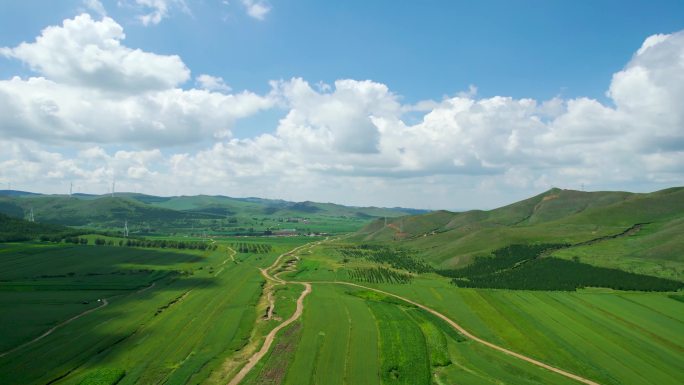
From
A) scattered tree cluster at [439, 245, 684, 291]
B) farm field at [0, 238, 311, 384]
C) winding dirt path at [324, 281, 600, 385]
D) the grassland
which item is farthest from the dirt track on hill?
scattered tree cluster at [439, 245, 684, 291]

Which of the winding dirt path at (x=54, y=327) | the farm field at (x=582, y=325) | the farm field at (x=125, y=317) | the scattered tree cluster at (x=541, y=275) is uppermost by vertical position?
the scattered tree cluster at (x=541, y=275)

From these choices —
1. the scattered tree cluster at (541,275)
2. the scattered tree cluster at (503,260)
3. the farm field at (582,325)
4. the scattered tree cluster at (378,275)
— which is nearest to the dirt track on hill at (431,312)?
the farm field at (582,325)

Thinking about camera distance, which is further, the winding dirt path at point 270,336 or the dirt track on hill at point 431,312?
the dirt track on hill at point 431,312

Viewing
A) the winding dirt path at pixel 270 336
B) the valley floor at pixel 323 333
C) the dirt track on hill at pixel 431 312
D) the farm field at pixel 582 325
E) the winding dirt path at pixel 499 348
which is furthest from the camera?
the farm field at pixel 582 325

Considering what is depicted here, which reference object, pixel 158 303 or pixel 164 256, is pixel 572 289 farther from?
pixel 164 256

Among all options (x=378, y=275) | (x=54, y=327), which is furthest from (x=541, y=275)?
(x=54, y=327)

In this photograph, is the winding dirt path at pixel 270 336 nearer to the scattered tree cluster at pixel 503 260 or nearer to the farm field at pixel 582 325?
the farm field at pixel 582 325

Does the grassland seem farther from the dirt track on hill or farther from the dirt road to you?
the dirt road
